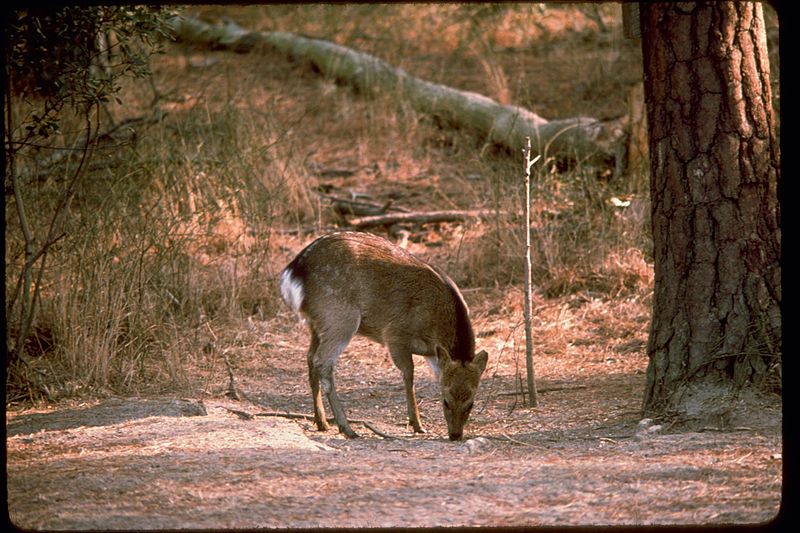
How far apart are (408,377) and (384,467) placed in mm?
1600

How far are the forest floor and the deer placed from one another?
29 cm

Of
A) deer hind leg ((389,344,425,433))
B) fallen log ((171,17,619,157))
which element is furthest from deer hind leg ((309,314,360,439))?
fallen log ((171,17,619,157))

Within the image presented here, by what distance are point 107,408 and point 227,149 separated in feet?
16.5

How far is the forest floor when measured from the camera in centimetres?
447

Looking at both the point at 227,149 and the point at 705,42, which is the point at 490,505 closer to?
the point at 705,42

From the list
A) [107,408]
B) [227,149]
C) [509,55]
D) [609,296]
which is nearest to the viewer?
[107,408]

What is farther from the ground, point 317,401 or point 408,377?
point 408,377

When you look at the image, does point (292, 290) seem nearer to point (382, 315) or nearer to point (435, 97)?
point (382, 315)

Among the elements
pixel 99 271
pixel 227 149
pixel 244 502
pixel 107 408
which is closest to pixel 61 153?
pixel 227 149

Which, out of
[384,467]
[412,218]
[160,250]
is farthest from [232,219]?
[384,467]

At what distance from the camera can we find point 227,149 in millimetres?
11047

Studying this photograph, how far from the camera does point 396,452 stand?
18.8ft

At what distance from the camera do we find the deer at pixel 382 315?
22.0 feet

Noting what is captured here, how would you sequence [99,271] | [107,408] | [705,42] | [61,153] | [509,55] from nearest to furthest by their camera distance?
[705,42] → [107,408] → [99,271] → [61,153] → [509,55]
